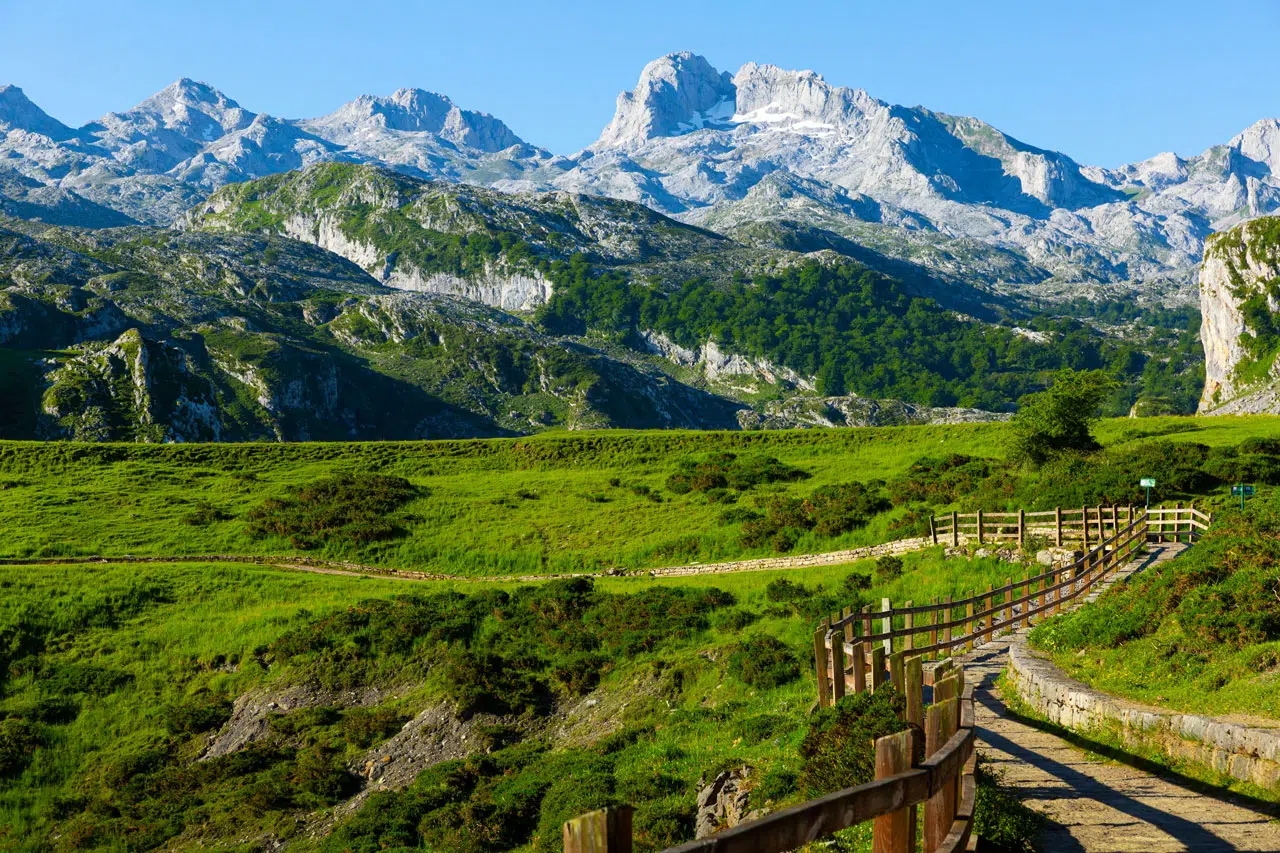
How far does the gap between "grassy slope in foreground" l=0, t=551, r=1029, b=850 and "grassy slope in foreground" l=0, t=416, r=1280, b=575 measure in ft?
26.9

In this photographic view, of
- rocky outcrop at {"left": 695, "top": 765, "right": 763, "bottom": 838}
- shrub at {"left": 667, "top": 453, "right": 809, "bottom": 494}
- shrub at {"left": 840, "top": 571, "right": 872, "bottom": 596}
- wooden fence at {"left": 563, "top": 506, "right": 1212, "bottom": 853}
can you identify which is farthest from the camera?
shrub at {"left": 667, "top": 453, "right": 809, "bottom": 494}

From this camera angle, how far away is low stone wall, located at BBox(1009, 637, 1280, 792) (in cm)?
1383

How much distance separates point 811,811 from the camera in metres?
6.11

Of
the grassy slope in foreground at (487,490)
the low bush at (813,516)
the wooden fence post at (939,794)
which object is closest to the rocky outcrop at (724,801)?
the wooden fence post at (939,794)

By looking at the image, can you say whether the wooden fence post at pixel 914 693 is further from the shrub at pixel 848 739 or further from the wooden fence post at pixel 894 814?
the wooden fence post at pixel 894 814

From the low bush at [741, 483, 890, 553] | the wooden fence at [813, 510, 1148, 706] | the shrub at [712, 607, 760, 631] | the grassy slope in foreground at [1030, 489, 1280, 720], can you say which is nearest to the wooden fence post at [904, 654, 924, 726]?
the wooden fence at [813, 510, 1148, 706]

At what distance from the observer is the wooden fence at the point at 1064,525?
42.6 meters

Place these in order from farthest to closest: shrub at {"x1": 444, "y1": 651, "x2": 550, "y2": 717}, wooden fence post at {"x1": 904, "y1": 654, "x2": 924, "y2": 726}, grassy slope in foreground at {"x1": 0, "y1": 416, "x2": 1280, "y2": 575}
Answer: grassy slope in foreground at {"x1": 0, "y1": 416, "x2": 1280, "y2": 575} → shrub at {"x1": 444, "y1": 651, "x2": 550, "y2": 717} → wooden fence post at {"x1": 904, "y1": 654, "x2": 924, "y2": 726}

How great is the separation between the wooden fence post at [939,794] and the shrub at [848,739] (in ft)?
12.0

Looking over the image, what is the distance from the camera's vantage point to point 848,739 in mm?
13828

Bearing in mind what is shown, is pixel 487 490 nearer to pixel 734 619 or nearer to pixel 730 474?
pixel 730 474

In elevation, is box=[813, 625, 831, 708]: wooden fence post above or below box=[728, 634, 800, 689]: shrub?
above

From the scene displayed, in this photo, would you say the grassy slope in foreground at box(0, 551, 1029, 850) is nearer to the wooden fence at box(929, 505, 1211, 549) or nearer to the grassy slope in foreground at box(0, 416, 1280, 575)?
the wooden fence at box(929, 505, 1211, 549)

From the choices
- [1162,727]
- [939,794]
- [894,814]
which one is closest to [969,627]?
[1162,727]
